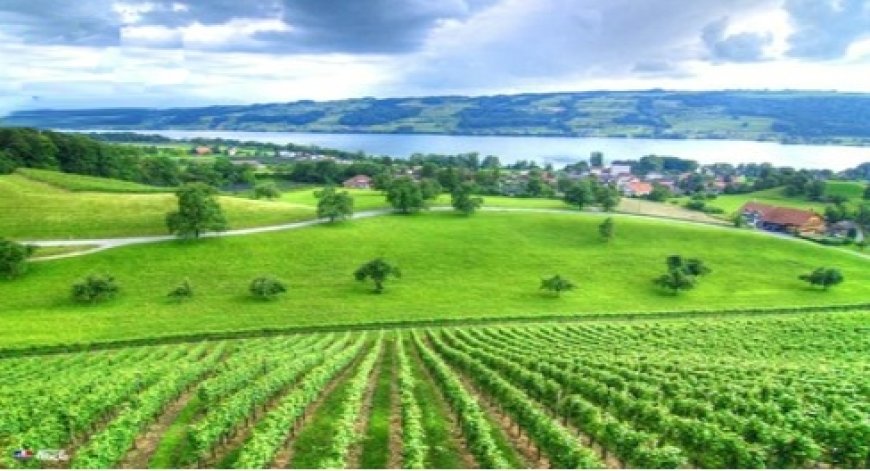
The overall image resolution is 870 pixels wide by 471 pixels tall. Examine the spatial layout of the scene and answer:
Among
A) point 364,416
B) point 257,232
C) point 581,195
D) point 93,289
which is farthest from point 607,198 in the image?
point 364,416

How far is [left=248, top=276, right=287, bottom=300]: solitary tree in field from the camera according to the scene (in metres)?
66.8

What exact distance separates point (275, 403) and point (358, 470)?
11.9 meters

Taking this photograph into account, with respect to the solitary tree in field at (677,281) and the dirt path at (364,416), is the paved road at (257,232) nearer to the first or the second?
the solitary tree in field at (677,281)

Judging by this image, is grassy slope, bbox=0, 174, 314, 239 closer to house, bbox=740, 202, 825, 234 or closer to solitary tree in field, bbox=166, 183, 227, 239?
solitary tree in field, bbox=166, 183, 227, 239

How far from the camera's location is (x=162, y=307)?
2512 inches

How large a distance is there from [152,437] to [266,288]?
37.8 m

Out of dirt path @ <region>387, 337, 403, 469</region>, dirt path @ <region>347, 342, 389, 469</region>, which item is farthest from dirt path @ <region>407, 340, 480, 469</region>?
dirt path @ <region>347, 342, 389, 469</region>

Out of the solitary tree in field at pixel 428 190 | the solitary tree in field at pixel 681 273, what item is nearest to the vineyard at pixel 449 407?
the solitary tree in field at pixel 681 273

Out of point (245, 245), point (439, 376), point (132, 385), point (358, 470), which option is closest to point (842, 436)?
point (358, 470)

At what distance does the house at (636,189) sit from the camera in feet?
552

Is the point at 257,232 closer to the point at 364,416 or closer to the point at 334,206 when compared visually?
the point at 334,206

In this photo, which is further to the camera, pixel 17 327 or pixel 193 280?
pixel 193 280

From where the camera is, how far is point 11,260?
6850 cm

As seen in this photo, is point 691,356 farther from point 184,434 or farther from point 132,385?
point 132,385
